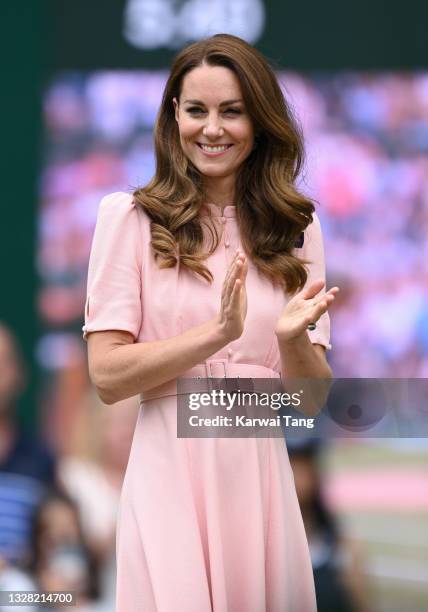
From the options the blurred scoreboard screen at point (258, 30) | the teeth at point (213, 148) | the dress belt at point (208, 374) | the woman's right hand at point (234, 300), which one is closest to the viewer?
the woman's right hand at point (234, 300)

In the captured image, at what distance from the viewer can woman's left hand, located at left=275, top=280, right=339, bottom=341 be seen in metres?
2.37

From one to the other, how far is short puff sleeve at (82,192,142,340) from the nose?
20cm

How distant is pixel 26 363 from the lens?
6668mm

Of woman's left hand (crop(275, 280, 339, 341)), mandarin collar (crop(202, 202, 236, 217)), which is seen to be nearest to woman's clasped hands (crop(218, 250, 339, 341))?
woman's left hand (crop(275, 280, 339, 341))

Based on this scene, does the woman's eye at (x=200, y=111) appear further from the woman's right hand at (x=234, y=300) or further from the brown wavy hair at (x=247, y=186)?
the woman's right hand at (x=234, y=300)

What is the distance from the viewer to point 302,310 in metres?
2.40

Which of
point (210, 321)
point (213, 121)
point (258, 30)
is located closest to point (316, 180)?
point (258, 30)

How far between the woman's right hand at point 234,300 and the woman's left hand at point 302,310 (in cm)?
10

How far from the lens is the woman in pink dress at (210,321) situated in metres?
2.35

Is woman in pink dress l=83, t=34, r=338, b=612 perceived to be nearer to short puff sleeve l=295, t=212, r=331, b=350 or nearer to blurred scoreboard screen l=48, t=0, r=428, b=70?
short puff sleeve l=295, t=212, r=331, b=350

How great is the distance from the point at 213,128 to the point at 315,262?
34cm

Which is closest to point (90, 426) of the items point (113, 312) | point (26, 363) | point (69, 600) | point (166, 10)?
point (69, 600)

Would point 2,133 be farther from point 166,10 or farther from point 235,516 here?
point 235,516

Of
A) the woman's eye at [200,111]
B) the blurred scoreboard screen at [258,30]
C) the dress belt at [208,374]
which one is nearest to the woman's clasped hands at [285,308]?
the dress belt at [208,374]
